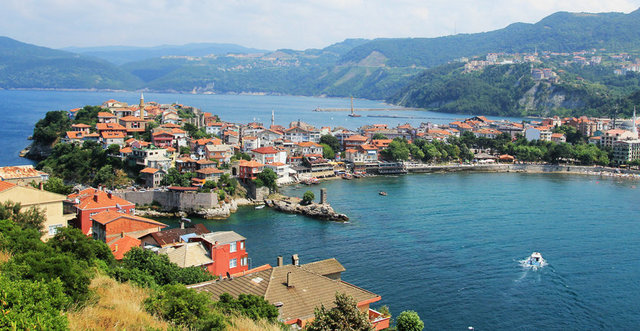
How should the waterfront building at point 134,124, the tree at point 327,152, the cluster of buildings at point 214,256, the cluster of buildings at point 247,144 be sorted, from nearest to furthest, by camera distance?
the cluster of buildings at point 214,256 < the cluster of buildings at point 247,144 < the waterfront building at point 134,124 < the tree at point 327,152

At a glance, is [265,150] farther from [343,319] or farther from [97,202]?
[343,319]

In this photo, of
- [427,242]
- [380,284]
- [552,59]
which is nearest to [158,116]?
[427,242]

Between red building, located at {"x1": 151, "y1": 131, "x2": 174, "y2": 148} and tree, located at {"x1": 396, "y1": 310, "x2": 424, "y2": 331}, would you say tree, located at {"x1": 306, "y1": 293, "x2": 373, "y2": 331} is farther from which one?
red building, located at {"x1": 151, "y1": 131, "x2": 174, "y2": 148}

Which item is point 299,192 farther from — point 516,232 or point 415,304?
point 415,304

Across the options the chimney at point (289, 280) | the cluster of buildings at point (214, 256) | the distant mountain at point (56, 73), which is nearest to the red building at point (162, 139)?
the cluster of buildings at point (214, 256)

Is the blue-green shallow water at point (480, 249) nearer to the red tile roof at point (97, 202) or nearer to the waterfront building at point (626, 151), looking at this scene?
the red tile roof at point (97, 202)

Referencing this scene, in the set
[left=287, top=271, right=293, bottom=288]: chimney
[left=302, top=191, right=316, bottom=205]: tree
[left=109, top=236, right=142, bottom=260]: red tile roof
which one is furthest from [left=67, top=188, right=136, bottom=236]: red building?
[left=287, top=271, right=293, bottom=288]: chimney

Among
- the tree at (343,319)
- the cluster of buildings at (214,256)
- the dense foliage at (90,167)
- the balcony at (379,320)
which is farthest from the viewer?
the dense foliage at (90,167)
